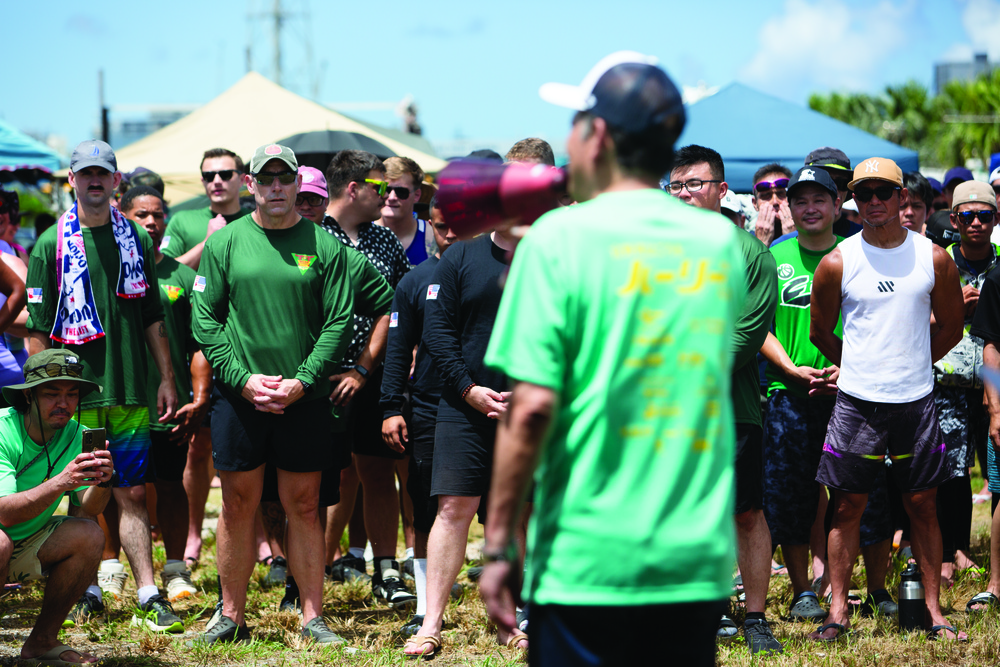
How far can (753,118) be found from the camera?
11.0 metres

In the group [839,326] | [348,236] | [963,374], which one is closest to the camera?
[839,326]

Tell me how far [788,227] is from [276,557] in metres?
4.27

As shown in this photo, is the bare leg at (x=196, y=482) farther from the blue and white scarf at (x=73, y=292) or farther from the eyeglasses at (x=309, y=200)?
the eyeglasses at (x=309, y=200)

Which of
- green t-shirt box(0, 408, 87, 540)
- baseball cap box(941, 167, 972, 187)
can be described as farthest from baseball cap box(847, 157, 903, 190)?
green t-shirt box(0, 408, 87, 540)

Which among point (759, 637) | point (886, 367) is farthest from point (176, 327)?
point (886, 367)

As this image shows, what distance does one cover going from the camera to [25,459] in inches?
179

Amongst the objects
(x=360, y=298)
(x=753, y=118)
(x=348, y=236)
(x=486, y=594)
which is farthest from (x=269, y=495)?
(x=753, y=118)

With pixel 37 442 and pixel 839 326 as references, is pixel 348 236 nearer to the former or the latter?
pixel 37 442

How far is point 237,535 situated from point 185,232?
302 centimetres

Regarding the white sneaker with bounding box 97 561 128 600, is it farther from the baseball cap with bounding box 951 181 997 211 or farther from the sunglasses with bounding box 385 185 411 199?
the baseball cap with bounding box 951 181 997 211

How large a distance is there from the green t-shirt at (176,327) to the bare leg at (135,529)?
1.96 feet

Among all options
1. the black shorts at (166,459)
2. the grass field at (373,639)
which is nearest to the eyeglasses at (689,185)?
the grass field at (373,639)

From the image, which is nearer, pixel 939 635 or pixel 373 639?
pixel 939 635

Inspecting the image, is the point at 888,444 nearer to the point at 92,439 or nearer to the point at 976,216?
the point at 976,216
